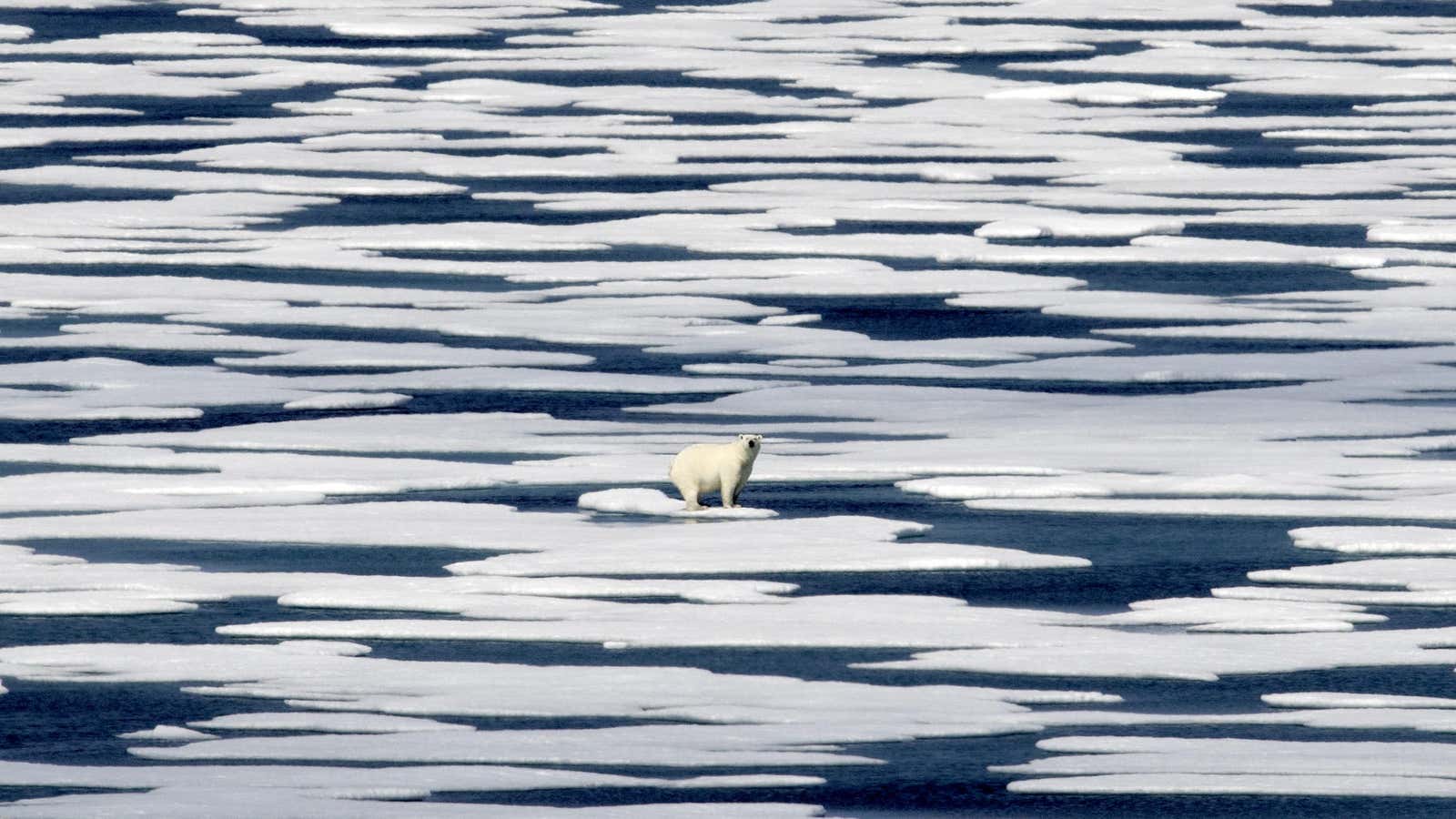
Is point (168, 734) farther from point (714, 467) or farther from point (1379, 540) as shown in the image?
point (1379, 540)

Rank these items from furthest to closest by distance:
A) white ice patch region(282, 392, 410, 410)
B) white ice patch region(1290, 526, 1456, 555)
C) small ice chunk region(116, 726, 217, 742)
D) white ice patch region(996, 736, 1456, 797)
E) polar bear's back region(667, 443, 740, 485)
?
white ice patch region(282, 392, 410, 410) → polar bear's back region(667, 443, 740, 485) → white ice patch region(1290, 526, 1456, 555) → small ice chunk region(116, 726, 217, 742) → white ice patch region(996, 736, 1456, 797)

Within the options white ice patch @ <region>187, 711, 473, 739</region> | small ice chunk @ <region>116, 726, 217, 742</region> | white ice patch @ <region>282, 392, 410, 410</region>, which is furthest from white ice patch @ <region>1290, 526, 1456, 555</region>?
white ice patch @ <region>282, 392, 410, 410</region>

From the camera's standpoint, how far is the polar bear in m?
6.38

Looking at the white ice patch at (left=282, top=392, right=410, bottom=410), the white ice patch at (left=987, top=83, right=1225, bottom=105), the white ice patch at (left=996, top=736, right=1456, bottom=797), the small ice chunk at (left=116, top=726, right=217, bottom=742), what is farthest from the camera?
the white ice patch at (left=987, top=83, right=1225, bottom=105)

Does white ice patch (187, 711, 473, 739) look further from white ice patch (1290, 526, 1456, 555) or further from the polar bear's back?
white ice patch (1290, 526, 1456, 555)

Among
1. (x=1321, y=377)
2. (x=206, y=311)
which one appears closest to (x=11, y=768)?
(x=1321, y=377)

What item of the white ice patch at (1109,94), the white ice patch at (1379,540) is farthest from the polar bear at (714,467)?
the white ice patch at (1109,94)

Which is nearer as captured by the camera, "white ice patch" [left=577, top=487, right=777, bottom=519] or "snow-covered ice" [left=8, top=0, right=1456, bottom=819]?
"snow-covered ice" [left=8, top=0, right=1456, bottom=819]

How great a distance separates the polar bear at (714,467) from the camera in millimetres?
6379

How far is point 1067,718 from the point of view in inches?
187

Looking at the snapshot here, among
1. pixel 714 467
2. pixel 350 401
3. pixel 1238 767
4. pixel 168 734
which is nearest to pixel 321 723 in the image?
pixel 168 734

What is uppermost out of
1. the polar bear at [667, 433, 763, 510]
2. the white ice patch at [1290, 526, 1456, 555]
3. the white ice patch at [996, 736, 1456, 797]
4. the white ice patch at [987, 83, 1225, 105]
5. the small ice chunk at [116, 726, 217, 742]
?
the white ice patch at [987, 83, 1225, 105]

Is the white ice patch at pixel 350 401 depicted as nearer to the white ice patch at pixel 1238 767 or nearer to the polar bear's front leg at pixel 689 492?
the polar bear's front leg at pixel 689 492

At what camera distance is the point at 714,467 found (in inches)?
251
